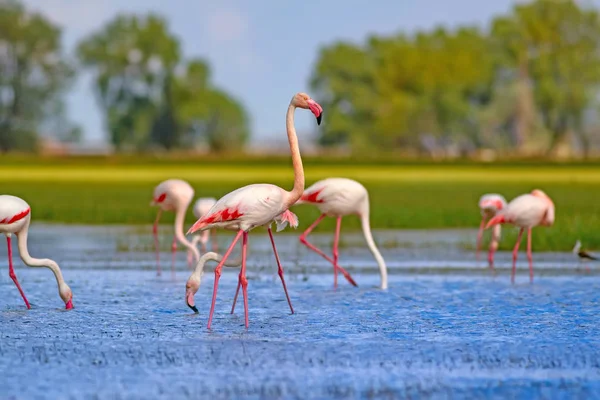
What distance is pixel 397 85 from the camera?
114 metres

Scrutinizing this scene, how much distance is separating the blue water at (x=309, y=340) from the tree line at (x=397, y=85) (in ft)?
306

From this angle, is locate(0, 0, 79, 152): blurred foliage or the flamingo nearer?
the flamingo

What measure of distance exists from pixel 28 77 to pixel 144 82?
18.3m

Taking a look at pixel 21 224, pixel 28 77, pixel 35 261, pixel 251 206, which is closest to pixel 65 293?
pixel 35 261

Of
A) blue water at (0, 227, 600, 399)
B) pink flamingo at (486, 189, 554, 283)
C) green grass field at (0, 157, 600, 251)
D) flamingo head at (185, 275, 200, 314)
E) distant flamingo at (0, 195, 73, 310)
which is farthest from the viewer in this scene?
green grass field at (0, 157, 600, 251)

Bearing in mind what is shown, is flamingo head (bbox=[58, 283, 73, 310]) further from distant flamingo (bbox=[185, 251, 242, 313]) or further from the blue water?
distant flamingo (bbox=[185, 251, 242, 313])

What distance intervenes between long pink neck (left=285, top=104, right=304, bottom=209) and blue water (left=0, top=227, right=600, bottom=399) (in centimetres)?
113

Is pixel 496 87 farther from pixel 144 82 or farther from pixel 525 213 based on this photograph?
pixel 525 213

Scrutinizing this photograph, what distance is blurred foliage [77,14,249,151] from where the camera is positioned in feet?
401

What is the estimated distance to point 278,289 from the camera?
1364 cm

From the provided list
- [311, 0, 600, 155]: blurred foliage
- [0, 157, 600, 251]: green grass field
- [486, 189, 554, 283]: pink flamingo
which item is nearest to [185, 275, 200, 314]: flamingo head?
[486, 189, 554, 283]: pink flamingo

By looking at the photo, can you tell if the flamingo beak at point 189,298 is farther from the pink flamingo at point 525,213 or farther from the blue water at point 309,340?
the pink flamingo at point 525,213

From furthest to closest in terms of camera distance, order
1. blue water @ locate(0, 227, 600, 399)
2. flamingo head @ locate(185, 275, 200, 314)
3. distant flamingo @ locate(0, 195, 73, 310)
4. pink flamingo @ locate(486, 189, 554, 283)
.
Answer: pink flamingo @ locate(486, 189, 554, 283) → distant flamingo @ locate(0, 195, 73, 310) → flamingo head @ locate(185, 275, 200, 314) → blue water @ locate(0, 227, 600, 399)

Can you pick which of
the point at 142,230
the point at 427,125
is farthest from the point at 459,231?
the point at 427,125
